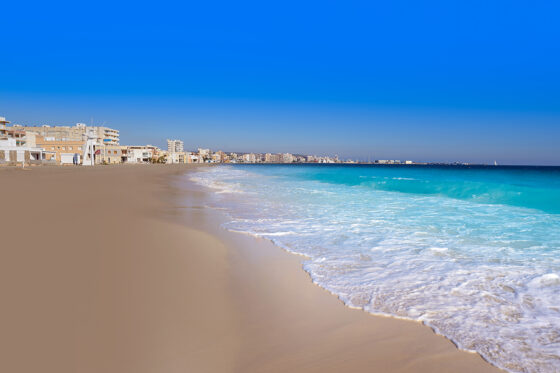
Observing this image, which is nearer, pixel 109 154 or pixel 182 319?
pixel 182 319

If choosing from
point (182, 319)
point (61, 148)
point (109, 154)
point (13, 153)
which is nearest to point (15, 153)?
point (13, 153)

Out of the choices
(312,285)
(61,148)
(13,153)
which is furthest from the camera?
(61,148)

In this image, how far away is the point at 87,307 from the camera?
274 centimetres

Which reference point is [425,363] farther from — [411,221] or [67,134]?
[67,134]

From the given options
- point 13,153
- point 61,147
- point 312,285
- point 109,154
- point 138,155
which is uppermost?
point 61,147

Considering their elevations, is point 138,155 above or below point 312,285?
above

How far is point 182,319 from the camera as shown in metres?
2.64

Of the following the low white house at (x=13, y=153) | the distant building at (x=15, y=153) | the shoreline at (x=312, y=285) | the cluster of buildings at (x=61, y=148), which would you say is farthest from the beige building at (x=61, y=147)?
the shoreline at (x=312, y=285)

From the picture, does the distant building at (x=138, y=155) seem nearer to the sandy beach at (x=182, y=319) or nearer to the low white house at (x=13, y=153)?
the low white house at (x=13, y=153)

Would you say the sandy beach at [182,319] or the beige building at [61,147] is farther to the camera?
the beige building at [61,147]

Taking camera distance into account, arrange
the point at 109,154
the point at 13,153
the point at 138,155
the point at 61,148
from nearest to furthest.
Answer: the point at 13,153 → the point at 61,148 → the point at 109,154 → the point at 138,155

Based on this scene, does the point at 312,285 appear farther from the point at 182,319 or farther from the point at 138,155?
the point at 138,155

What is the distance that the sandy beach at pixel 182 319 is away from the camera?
6.88 feet

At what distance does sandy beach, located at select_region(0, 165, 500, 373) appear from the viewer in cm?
210
